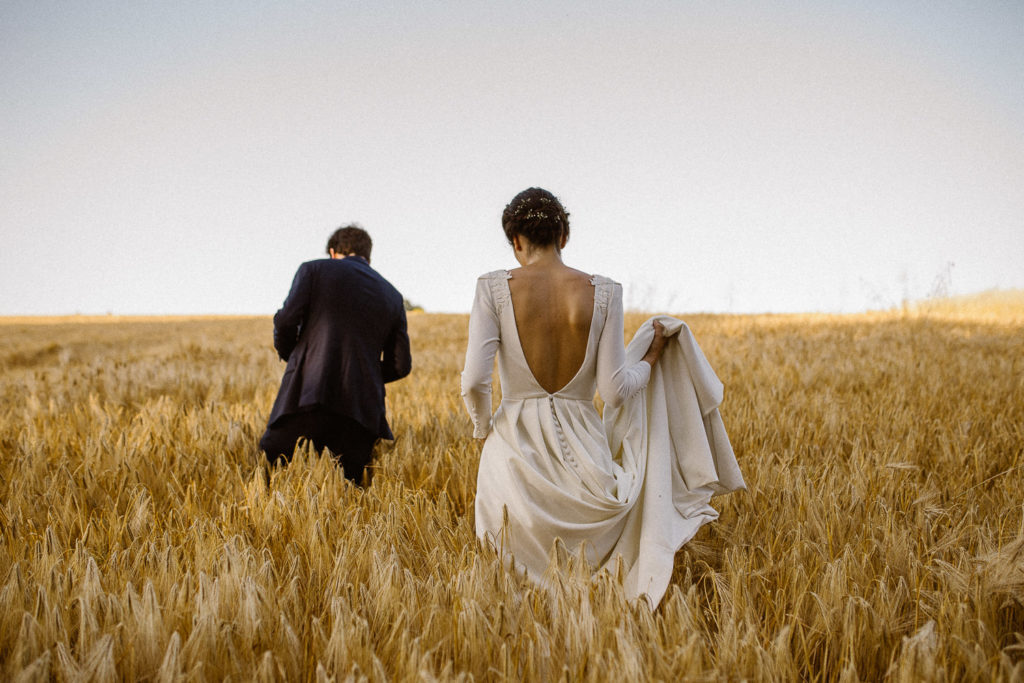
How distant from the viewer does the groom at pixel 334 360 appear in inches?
144

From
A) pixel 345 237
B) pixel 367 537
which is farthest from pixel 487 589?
pixel 345 237

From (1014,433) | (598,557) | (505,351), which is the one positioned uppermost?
(505,351)

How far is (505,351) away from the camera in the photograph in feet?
7.89

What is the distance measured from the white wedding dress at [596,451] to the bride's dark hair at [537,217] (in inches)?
8.7

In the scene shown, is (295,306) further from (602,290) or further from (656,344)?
(656,344)

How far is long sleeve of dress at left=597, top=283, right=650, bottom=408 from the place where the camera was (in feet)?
7.68

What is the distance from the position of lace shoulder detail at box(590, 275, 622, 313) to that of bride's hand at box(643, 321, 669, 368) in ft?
1.16

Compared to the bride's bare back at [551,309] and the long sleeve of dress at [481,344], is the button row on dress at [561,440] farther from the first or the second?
the long sleeve of dress at [481,344]

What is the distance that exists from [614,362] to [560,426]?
0.37m

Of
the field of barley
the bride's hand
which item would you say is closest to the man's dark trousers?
the field of barley

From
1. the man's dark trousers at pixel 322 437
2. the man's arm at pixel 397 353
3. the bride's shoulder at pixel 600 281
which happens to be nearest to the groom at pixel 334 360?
the man's dark trousers at pixel 322 437

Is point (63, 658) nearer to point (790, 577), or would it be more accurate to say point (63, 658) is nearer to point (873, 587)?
point (790, 577)

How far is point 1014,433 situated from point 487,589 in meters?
4.12

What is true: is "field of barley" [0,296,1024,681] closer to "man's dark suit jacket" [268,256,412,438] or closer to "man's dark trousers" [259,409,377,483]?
"man's dark trousers" [259,409,377,483]
